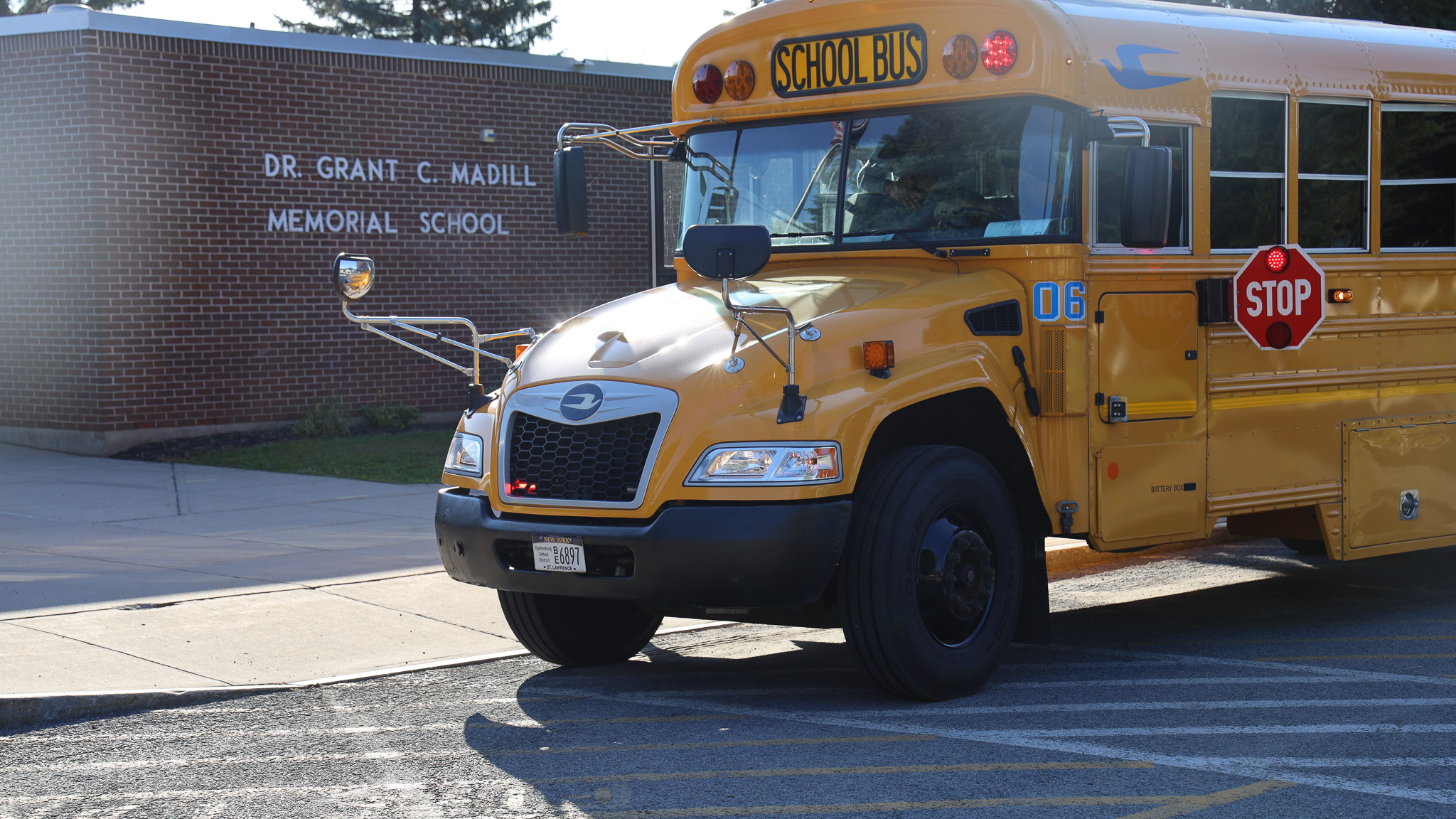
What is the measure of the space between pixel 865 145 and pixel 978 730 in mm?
2615

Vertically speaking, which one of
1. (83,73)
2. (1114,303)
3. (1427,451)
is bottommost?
(1427,451)

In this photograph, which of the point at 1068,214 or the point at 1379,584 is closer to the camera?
the point at 1068,214

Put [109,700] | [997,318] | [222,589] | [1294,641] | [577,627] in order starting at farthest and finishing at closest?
1. [222,589]
2. [1294,641]
3. [577,627]
4. [997,318]
5. [109,700]

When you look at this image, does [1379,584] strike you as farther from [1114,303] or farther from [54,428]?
[54,428]

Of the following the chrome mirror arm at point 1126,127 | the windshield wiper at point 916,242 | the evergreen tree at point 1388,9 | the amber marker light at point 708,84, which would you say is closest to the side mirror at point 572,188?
the amber marker light at point 708,84

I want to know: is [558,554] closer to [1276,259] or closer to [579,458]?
[579,458]

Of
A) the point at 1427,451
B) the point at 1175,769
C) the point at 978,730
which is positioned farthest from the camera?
the point at 1427,451

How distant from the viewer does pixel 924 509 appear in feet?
19.4

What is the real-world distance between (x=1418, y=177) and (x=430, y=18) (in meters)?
34.1

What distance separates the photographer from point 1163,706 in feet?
20.1

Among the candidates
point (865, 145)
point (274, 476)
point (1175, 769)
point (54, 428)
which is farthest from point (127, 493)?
point (1175, 769)

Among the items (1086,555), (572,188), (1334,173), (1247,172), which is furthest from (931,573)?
(1086,555)

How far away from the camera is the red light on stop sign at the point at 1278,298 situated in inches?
285

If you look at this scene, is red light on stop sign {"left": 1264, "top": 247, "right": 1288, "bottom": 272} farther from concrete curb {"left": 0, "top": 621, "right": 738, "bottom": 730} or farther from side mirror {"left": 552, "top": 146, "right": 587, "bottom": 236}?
concrete curb {"left": 0, "top": 621, "right": 738, "bottom": 730}
